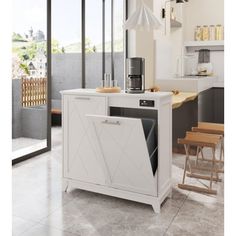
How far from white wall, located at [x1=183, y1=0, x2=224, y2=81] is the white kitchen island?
4.17 m

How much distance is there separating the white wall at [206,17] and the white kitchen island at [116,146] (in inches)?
164

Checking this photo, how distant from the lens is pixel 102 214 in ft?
8.30

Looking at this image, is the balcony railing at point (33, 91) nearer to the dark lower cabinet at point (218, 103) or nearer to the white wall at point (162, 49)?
the white wall at point (162, 49)

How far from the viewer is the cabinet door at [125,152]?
8.05ft

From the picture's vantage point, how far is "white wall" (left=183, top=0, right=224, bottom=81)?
6.46 m

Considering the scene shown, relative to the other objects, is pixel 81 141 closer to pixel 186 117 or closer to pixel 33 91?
pixel 33 91

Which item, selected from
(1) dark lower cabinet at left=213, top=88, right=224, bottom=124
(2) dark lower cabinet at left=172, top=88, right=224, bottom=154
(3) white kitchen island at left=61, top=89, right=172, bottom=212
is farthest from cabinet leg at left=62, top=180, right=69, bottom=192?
(1) dark lower cabinet at left=213, top=88, right=224, bottom=124

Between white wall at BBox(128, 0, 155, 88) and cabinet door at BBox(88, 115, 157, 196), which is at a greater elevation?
white wall at BBox(128, 0, 155, 88)

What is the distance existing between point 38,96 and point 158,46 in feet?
7.36

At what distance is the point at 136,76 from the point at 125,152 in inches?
27.2

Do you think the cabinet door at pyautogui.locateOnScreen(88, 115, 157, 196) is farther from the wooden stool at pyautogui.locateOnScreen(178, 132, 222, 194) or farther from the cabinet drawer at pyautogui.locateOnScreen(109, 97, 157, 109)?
the wooden stool at pyautogui.locateOnScreen(178, 132, 222, 194)

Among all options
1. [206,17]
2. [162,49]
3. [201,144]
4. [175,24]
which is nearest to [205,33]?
[206,17]

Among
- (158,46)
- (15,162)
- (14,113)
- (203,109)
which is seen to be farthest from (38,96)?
(203,109)

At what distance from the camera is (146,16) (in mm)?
2924
